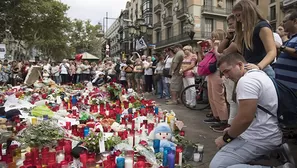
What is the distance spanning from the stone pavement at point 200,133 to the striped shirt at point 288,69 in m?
0.85

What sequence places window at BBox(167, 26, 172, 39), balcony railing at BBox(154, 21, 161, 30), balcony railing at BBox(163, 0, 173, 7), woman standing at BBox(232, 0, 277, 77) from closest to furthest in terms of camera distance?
woman standing at BBox(232, 0, 277, 77) < balcony railing at BBox(163, 0, 173, 7) < window at BBox(167, 26, 172, 39) < balcony railing at BBox(154, 21, 161, 30)

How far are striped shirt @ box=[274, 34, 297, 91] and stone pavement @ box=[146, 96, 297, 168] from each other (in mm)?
849

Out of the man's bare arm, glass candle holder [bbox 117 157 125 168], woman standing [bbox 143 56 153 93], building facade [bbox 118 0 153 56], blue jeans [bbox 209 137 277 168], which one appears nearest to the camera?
the man's bare arm

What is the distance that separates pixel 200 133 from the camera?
453cm

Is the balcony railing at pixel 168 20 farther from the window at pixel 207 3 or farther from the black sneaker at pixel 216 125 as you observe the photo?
the black sneaker at pixel 216 125

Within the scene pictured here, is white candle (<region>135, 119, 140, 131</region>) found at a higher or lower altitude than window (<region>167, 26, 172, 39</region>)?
lower

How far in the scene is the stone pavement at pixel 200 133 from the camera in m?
3.34

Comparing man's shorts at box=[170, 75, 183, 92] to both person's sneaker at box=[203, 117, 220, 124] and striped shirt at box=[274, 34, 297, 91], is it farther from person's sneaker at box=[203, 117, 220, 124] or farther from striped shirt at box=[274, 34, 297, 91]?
striped shirt at box=[274, 34, 297, 91]

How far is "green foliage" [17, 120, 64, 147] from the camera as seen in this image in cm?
305

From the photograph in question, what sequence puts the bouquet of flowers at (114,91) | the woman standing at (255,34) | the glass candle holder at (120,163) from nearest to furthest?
the glass candle holder at (120,163) < the woman standing at (255,34) < the bouquet of flowers at (114,91)

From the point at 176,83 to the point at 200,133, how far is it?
3007 mm

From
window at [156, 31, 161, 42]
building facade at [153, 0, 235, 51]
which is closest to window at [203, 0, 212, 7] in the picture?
building facade at [153, 0, 235, 51]

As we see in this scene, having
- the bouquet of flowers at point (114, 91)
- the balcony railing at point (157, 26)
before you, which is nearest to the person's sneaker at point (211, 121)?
the bouquet of flowers at point (114, 91)

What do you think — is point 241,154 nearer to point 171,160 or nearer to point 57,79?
point 171,160
